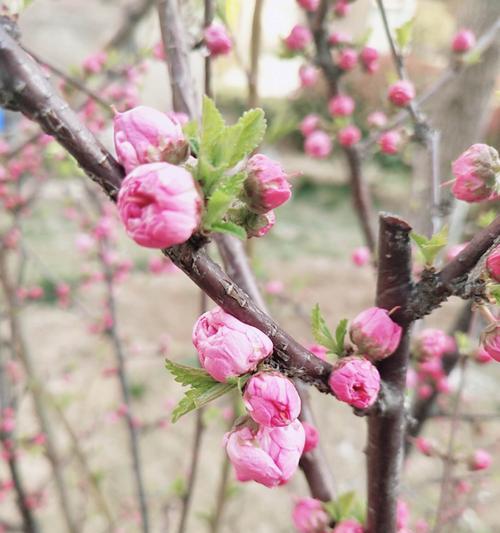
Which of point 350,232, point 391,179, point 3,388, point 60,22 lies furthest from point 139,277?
point 60,22

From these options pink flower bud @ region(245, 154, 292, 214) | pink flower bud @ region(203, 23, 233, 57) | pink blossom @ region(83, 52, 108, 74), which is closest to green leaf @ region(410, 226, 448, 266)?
pink flower bud @ region(245, 154, 292, 214)

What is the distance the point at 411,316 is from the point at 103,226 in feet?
4.46

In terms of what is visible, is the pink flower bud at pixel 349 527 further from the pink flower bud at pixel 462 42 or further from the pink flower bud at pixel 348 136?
the pink flower bud at pixel 462 42

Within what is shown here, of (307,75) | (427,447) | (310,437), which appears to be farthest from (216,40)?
(427,447)

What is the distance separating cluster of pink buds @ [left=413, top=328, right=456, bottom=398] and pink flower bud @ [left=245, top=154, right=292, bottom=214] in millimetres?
354

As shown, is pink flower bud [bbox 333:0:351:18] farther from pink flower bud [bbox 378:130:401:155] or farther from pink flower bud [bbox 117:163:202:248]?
pink flower bud [bbox 117:163:202:248]

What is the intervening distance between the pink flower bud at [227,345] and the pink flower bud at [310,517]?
0.27 m

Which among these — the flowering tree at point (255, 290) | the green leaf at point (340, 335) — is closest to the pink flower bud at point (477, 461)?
the flowering tree at point (255, 290)

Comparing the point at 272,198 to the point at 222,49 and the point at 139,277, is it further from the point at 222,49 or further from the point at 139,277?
the point at 139,277

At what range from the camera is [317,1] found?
1.10m

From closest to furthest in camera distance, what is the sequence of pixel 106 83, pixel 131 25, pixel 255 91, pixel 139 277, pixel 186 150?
pixel 186 150
pixel 255 91
pixel 106 83
pixel 131 25
pixel 139 277

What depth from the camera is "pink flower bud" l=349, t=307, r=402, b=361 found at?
1.51ft

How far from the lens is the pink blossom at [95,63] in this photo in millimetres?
1347

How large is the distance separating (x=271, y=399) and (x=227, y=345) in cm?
5
